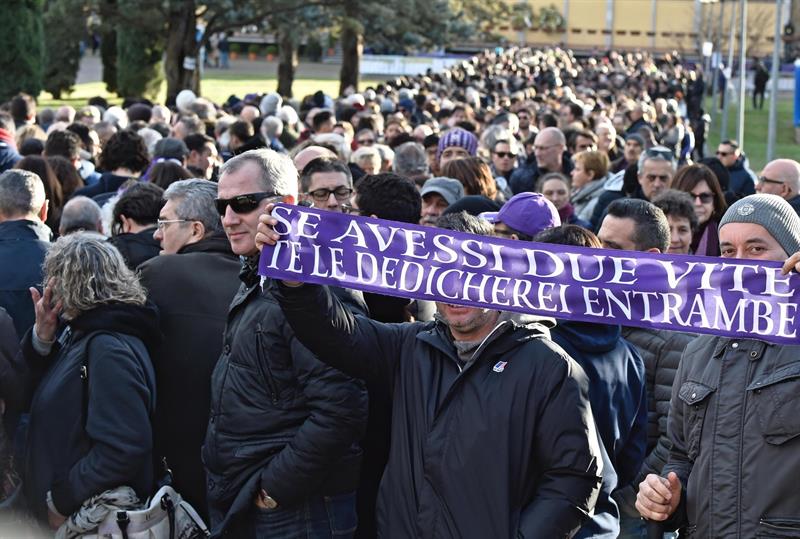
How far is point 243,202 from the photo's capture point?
4.62 metres

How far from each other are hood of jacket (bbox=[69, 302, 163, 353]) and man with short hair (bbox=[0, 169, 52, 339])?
1129 mm

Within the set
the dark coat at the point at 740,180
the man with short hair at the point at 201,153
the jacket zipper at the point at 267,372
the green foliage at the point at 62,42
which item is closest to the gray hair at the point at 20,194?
the jacket zipper at the point at 267,372

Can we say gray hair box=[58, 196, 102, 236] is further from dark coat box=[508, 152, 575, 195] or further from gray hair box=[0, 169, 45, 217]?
→ dark coat box=[508, 152, 575, 195]

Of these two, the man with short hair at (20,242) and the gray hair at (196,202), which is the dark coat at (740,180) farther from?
the man with short hair at (20,242)

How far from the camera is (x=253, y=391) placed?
4.62m

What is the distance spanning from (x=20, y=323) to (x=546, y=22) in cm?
9485

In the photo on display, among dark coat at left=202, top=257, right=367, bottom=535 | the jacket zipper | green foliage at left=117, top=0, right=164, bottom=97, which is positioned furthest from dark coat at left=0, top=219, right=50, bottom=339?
green foliage at left=117, top=0, right=164, bottom=97

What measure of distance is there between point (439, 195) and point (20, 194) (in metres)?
2.92

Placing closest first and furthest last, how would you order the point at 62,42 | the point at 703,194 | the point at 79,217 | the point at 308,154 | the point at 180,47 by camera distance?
the point at 79,217 → the point at 308,154 → the point at 703,194 → the point at 180,47 → the point at 62,42

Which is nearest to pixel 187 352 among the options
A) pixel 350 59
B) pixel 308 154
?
pixel 308 154

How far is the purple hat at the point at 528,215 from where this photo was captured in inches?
247

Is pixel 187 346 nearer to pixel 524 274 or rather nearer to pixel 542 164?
pixel 524 274

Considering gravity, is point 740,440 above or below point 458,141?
below

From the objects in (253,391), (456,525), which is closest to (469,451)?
(456,525)
